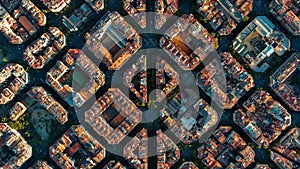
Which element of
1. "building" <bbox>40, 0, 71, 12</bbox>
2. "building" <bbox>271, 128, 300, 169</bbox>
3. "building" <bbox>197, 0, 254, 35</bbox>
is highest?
"building" <bbox>40, 0, 71, 12</bbox>

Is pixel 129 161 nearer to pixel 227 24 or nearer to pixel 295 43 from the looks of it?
pixel 227 24

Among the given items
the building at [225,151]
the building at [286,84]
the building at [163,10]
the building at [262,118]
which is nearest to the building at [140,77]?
the building at [163,10]

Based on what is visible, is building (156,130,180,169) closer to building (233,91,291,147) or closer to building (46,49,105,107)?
building (233,91,291,147)

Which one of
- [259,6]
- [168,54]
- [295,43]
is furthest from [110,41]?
[295,43]

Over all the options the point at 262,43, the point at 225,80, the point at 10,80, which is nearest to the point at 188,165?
the point at 225,80

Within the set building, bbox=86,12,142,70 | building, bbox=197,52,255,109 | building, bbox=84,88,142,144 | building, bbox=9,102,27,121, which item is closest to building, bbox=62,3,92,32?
building, bbox=86,12,142,70
